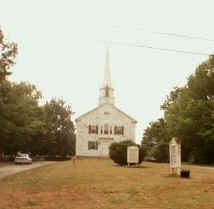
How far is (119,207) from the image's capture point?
7.72m

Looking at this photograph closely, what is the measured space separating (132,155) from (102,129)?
23.9 metres

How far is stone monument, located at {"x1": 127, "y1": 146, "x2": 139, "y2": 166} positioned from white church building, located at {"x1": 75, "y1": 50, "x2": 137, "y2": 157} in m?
22.5

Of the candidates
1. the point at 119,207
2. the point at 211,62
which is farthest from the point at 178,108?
the point at 119,207

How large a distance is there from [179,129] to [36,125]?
19436 millimetres

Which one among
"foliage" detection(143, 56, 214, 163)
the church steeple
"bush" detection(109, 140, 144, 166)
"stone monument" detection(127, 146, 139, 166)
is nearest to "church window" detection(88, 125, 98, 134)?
the church steeple

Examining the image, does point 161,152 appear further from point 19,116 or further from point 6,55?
point 6,55

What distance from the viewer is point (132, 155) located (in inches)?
1038

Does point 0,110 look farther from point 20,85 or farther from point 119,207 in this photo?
point 119,207

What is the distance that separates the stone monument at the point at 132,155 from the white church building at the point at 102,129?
22469 millimetres

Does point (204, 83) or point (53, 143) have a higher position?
point (204, 83)

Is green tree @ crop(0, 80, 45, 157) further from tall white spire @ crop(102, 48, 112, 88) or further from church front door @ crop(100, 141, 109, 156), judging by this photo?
tall white spire @ crop(102, 48, 112, 88)

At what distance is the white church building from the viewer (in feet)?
162

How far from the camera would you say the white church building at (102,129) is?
49.4m

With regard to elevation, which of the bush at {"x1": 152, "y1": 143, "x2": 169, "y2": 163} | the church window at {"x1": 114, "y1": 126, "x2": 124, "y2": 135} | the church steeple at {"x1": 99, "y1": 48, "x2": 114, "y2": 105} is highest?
the church steeple at {"x1": 99, "y1": 48, "x2": 114, "y2": 105}
